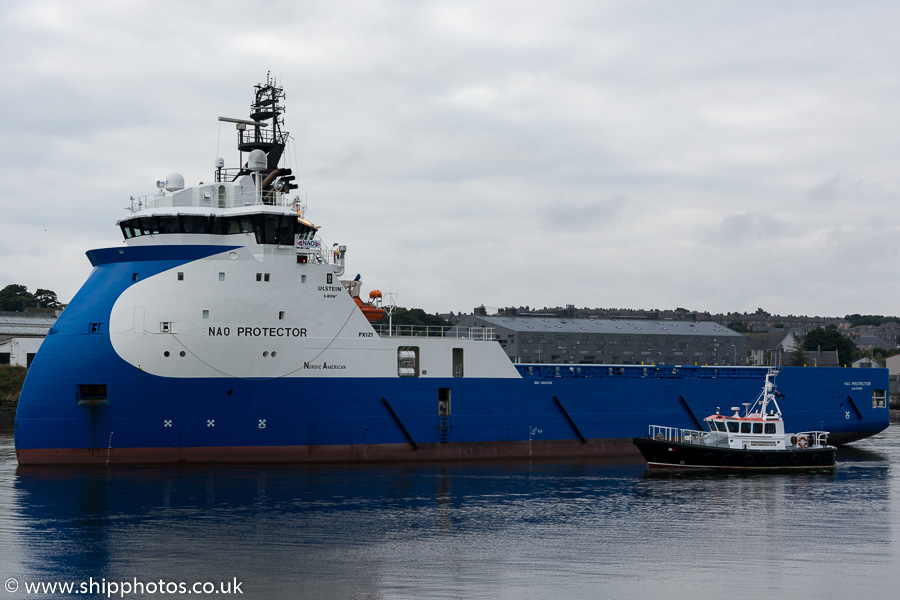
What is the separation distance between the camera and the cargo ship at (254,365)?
3256 cm

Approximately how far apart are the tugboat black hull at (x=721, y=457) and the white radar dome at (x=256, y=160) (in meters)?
18.5

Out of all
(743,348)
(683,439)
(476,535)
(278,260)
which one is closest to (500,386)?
(683,439)

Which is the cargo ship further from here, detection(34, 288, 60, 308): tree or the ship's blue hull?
detection(34, 288, 60, 308): tree

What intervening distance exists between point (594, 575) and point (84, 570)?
36.0 feet

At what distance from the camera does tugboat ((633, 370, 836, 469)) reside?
37.6 m

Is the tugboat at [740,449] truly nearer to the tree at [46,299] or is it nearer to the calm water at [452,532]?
the calm water at [452,532]

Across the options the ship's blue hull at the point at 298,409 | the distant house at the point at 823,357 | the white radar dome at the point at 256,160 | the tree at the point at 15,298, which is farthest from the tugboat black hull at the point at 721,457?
the tree at the point at 15,298

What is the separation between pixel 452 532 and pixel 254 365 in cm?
1247

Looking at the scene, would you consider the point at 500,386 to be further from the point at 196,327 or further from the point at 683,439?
the point at 196,327

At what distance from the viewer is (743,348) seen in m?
65.3

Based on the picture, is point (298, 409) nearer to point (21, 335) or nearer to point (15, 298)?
point (21, 335)

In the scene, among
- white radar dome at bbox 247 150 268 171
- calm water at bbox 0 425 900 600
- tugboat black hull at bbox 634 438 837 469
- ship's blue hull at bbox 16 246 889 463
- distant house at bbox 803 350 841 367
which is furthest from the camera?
distant house at bbox 803 350 841 367

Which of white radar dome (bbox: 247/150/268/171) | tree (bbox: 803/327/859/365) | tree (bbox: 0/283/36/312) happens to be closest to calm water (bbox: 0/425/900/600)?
white radar dome (bbox: 247/150/268/171)

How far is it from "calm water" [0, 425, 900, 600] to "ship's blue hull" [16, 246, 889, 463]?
1126mm
